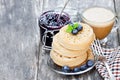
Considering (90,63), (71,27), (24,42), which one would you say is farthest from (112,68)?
(24,42)

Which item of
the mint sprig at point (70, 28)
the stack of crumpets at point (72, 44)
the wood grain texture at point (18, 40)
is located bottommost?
the wood grain texture at point (18, 40)

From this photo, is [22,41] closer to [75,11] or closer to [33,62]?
[33,62]

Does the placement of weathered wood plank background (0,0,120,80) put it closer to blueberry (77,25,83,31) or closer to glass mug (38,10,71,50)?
glass mug (38,10,71,50)

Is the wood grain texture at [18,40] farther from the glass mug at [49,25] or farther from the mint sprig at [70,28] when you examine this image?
the mint sprig at [70,28]

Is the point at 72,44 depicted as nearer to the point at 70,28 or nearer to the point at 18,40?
the point at 70,28

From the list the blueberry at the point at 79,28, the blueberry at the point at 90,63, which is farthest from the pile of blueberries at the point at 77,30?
the blueberry at the point at 90,63

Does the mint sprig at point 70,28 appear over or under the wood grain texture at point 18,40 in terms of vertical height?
over

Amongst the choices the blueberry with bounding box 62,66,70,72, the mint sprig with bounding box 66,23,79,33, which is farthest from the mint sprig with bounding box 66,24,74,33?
the blueberry with bounding box 62,66,70,72
